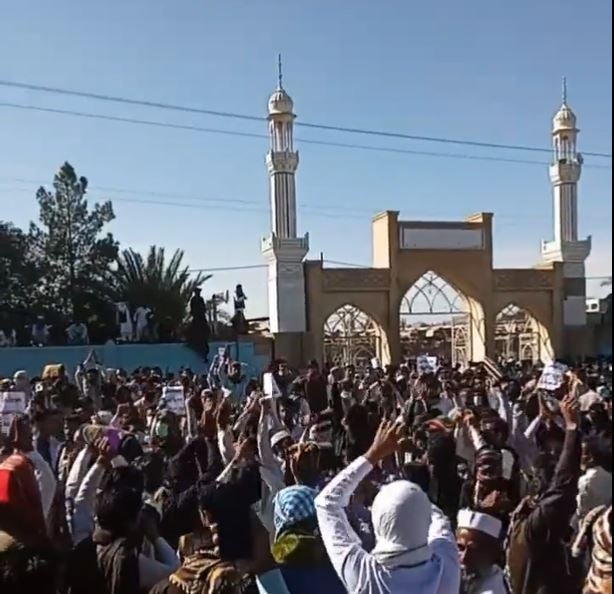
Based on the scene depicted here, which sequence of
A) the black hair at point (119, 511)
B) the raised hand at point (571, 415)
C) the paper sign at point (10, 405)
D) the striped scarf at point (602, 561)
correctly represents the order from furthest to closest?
the paper sign at point (10, 405)
the raised hand at point (571, 415)
the black hair at point (119, 511)
the striped scarf at point (602, 561)

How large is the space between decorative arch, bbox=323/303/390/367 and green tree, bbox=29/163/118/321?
6.88 m

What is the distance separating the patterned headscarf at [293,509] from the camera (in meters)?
3.09

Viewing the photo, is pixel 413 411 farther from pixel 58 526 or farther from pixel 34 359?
pixel 34 359

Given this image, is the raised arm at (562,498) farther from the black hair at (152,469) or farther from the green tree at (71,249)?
the green tree at (71,249)

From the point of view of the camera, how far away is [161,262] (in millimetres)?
31125

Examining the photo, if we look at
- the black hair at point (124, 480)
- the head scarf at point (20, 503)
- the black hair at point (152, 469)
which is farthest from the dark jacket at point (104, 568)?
the black hair at point (152, 469)

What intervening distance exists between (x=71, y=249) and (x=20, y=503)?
27.0m

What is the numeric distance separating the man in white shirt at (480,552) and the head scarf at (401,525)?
1.55 ft

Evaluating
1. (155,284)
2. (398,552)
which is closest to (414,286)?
(155,284)

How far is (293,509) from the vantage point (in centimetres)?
311

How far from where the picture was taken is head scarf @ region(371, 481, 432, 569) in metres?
2.63

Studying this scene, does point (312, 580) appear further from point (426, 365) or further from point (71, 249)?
point (71, 249)

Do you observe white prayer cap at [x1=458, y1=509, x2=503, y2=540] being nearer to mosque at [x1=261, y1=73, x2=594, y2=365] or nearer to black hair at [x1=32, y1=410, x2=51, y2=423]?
black hair at [x1=32, y1=410, x2=51, y2=423]

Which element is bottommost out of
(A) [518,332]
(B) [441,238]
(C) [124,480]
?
(C) [124,480]
